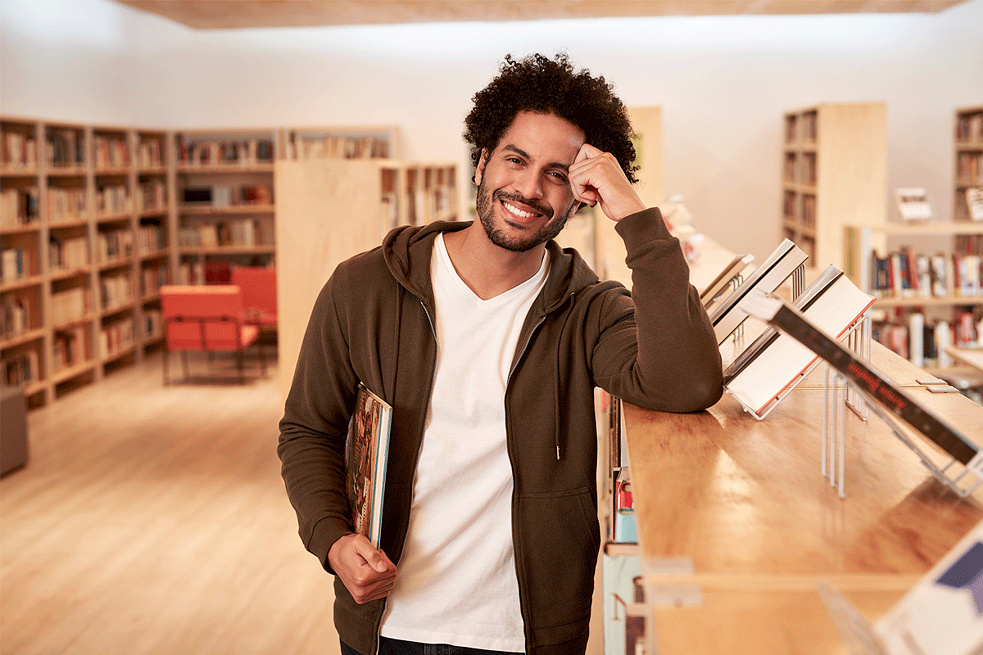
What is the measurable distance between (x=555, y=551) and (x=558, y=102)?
72 cm

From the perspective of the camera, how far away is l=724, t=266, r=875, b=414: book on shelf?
1.22 meters

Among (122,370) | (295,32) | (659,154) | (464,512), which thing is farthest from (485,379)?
(295,32)

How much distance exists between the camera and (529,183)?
4.54ft

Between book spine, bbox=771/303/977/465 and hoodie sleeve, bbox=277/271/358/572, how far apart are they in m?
0.80

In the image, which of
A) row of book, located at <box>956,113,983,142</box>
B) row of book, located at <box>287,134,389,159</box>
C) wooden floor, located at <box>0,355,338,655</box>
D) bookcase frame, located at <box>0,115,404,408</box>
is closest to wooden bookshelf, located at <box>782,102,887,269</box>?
row of book, located at <box>956,113,983,142</box>

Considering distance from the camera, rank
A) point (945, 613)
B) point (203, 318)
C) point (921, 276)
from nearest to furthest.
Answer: point (945, 613) < point (921, 276) < point (203, 318)

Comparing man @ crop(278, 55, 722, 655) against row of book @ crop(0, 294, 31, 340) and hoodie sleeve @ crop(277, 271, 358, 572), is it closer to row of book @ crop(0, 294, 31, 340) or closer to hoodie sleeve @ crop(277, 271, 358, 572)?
hoodie sleeve @ crop(277, 271, 358, 572)

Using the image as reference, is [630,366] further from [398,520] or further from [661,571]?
[661,571]

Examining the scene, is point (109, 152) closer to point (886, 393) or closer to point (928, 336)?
point (928, 336)

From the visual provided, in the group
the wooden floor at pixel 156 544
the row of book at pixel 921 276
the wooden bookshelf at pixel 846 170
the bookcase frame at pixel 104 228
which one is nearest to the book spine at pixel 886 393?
the wooden floor at pixel 156 544

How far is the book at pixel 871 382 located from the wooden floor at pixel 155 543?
2513 mm

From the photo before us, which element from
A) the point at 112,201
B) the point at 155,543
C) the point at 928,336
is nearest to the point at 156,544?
the point at 155,543

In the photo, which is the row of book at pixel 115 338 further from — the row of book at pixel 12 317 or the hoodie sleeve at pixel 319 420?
the hoodie sleeve at pixel 319 420

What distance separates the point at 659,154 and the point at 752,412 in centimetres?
447
